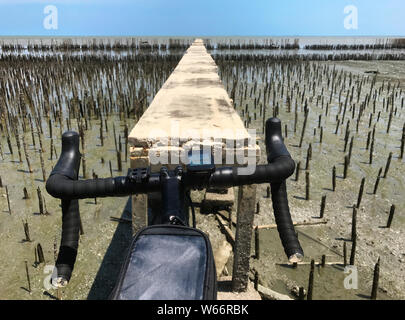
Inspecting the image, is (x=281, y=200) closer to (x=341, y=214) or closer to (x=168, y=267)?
(x=168, y=267)

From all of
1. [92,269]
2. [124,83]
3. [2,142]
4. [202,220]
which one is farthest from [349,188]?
[124,83]

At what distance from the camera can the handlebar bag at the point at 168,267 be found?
3.53 ft

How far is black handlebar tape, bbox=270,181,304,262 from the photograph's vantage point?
1.61m

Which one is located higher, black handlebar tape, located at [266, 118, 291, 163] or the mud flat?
black handlebar tape, located at [266, 118, 291, 163]

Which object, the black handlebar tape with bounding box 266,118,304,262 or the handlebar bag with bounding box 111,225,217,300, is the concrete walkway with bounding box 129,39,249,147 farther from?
the handlebar bag with bounding box 111,225,217,300

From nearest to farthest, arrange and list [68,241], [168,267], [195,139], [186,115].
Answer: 1. [168,267]
2. [68,241]
3. [195,139]
4. [186,115]

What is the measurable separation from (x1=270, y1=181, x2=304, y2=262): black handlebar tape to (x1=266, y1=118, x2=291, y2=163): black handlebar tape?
17cm

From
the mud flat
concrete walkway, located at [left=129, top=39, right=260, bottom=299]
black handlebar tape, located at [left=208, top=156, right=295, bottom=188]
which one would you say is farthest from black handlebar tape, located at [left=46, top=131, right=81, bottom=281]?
the mud flat

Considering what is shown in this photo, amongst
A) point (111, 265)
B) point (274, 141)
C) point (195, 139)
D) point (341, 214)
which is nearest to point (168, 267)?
point (274, 141)

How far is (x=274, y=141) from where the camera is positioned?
1813mm

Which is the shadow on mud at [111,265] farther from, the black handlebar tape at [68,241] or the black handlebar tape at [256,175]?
the black handlebar tape at [256,175]

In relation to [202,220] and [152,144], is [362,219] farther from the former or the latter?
[152,144]

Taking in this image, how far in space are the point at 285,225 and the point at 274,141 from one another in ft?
1.62

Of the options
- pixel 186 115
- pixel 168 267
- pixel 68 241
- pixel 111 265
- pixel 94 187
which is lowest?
pixel 111 265
